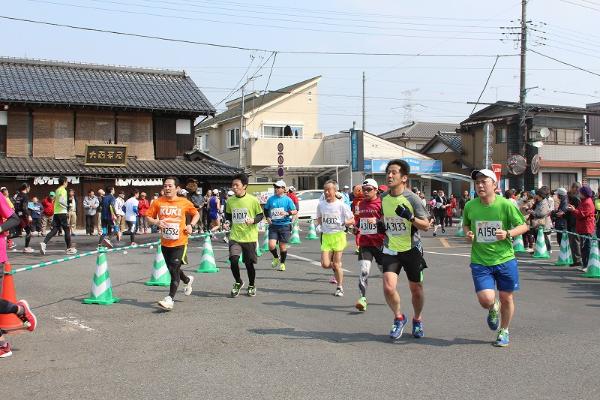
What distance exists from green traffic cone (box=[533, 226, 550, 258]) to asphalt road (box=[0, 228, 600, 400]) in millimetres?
5152

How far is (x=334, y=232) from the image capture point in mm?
9875

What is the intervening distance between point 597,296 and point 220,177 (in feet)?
67.8

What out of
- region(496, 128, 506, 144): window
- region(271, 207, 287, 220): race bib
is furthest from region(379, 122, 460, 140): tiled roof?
region(271, 207, 287, 220): race bib

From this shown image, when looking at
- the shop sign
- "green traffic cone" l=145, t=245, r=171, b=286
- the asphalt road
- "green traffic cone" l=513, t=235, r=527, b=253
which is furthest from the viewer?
the shop sign

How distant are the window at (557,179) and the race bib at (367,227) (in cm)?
3246

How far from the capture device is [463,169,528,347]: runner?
6371 mm

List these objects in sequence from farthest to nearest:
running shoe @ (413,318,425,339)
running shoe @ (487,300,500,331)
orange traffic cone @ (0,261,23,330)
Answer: orange traffic cone @ (0,261,23,330) → running shoe @ (413,318,425,339) → running shoe @ (487,300,500,331)

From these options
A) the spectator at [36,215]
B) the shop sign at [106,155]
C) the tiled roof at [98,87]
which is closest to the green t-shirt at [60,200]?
the spectator at [36,215]

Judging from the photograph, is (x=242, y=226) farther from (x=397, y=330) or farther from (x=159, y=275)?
(x=397, y=330)

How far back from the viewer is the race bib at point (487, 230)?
6.41 meters

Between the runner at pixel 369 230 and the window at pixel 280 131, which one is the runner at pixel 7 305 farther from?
the window at pixel 280 131

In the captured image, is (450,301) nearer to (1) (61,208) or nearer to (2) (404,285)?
(2) (404,285)

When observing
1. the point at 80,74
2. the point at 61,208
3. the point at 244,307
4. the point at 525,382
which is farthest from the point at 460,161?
the point at 525,382

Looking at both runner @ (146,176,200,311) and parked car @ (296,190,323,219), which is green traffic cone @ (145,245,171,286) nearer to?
runner @ (146,176,200,311)
